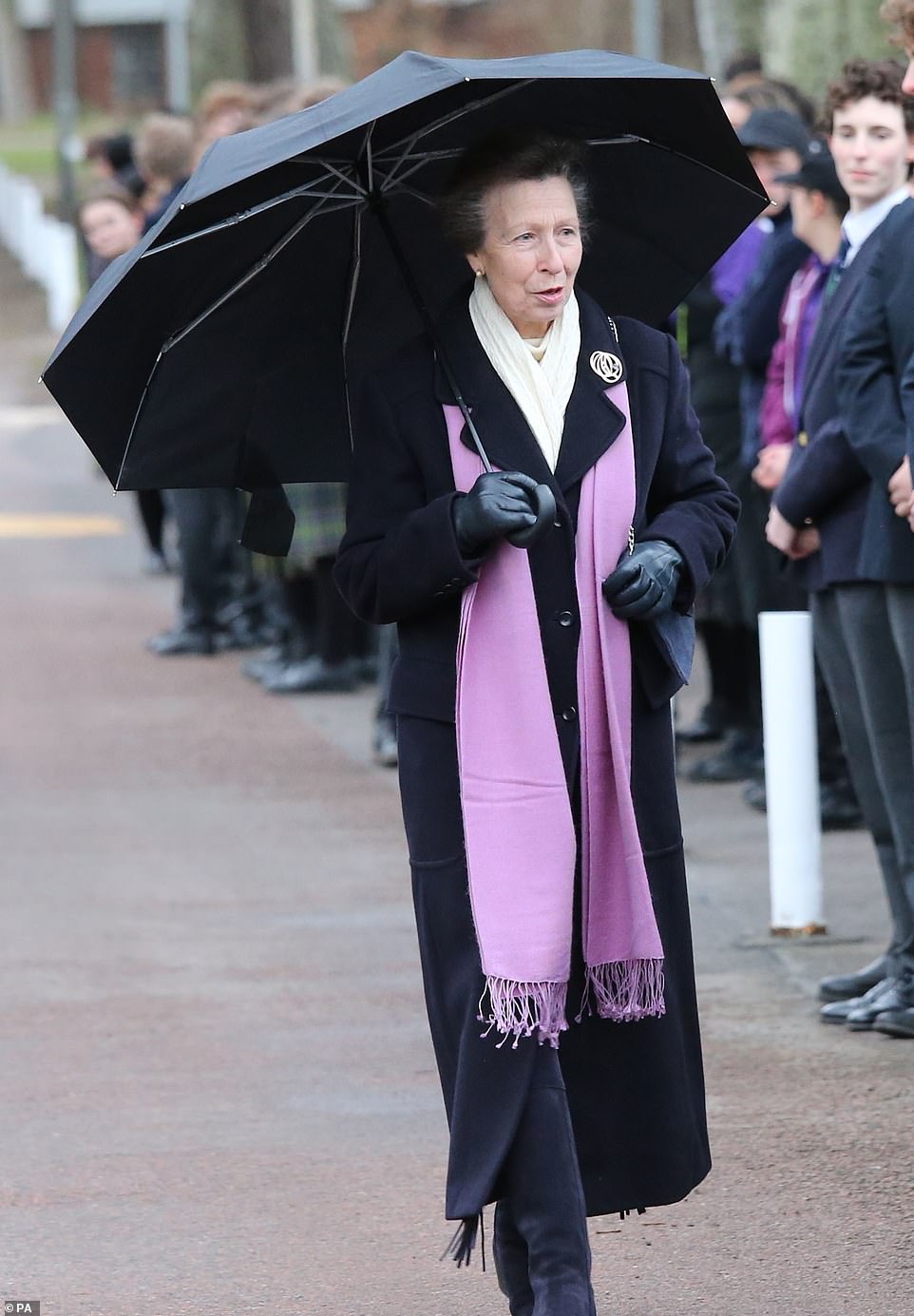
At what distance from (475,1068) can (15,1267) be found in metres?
1.17

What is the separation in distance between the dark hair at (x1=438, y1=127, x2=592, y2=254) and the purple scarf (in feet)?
1.04

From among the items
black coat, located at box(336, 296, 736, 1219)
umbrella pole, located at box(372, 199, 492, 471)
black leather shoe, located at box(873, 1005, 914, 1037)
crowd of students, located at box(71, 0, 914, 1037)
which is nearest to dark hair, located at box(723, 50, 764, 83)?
crowd of students, located at box(71, 0, 914, 1037)

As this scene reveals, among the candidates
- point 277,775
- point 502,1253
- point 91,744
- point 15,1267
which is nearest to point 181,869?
point 277,775

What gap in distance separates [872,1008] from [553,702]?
7.36 feet

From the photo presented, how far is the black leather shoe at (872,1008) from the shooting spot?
5980mm

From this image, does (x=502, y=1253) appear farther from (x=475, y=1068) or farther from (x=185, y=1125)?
(x=185, y=1125)

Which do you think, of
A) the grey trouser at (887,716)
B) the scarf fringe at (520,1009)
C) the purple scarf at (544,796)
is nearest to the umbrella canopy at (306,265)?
the purple scarf at (544,796)

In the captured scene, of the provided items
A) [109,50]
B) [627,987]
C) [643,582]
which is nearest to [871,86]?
[643,582]

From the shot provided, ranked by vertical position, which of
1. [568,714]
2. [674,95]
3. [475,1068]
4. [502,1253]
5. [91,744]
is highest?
[674,95]

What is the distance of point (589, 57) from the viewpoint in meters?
4.23

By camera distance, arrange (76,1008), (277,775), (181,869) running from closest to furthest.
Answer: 1. (76,1008)
2. (181,869)
3. (277,775)

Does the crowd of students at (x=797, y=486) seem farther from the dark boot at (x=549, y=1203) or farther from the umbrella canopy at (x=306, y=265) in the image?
the dark boot at (x=549, y=1203)

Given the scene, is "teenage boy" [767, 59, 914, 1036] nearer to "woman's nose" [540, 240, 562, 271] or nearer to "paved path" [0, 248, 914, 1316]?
"paved path" [0, 248, 914, 1316]

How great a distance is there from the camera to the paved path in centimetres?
457
